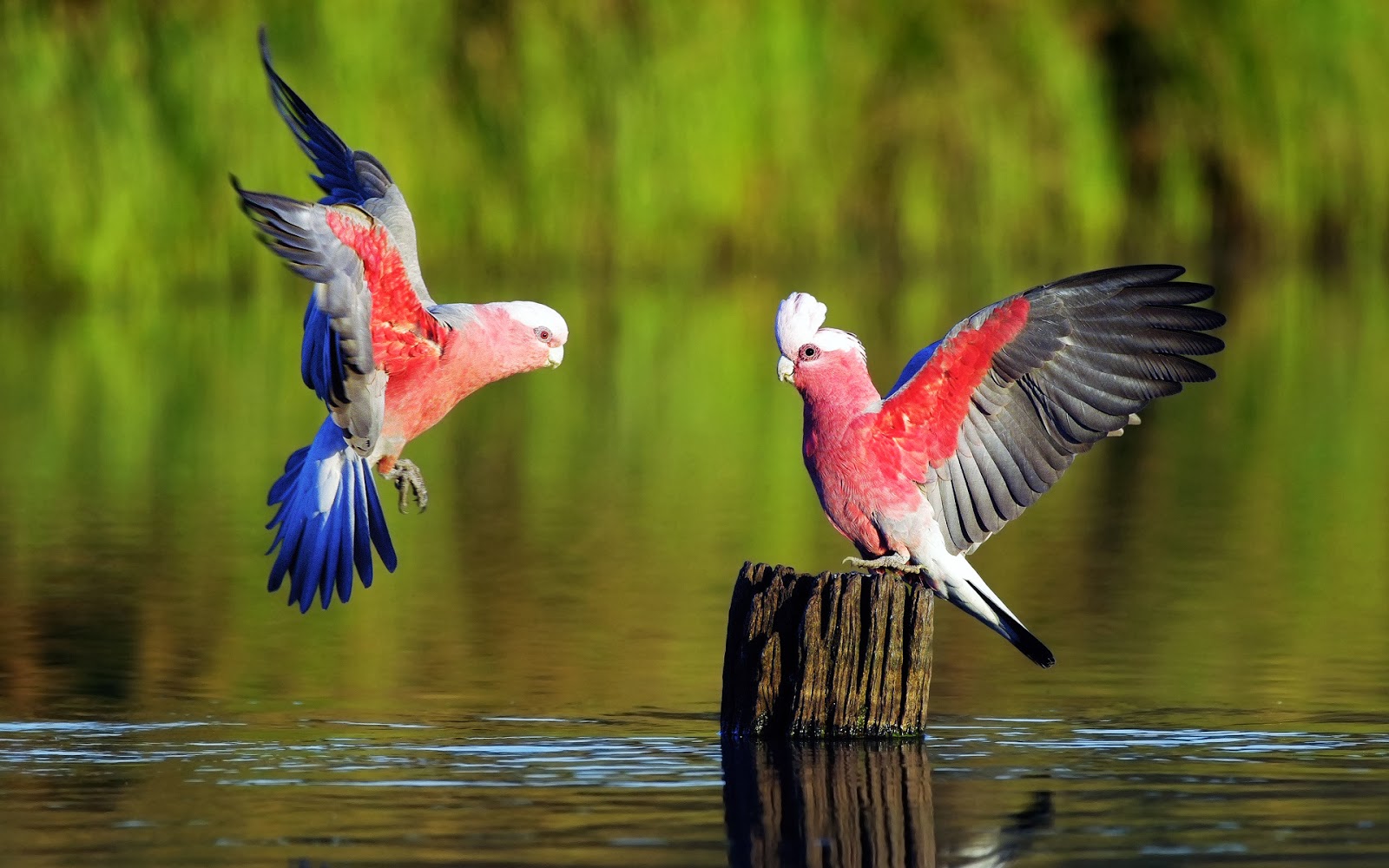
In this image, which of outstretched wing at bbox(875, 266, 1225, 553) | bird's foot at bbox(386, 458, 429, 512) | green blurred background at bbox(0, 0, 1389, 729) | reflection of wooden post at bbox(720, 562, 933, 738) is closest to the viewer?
reflection of wooden post at bbox(720, 562, 933, 738)

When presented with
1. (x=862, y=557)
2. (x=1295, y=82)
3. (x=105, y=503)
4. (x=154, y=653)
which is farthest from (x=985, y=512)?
(x=1295, y=82)

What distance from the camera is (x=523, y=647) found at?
881 cm

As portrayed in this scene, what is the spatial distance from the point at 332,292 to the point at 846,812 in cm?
231

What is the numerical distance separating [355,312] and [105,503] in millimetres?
5103

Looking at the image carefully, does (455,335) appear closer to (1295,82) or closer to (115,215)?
(115,215)

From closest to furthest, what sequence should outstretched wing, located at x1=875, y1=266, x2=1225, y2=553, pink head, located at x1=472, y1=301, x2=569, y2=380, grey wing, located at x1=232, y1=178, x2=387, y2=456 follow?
grey wing, located at x1=232, y1=178, x2=387, y2=456 < outstretched wing, located at x1=875, y1=266, x2=1225, y2=553 < pink head, located at x1=472, y1=301, x2=569, y2=380

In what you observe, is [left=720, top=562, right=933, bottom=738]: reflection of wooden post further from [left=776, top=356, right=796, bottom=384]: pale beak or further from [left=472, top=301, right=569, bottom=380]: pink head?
[left=472, top=301, right=569, bottom=380]: pink head

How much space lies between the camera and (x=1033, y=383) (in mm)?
7602

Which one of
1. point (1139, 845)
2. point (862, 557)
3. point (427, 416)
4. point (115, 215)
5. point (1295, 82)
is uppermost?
point (1295, 82)

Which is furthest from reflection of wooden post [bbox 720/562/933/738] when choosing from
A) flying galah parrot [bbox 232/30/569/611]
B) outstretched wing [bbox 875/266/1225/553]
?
flying galah parrot [bbox 232/30/569/611]

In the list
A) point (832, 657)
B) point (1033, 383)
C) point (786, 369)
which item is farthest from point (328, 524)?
point (1033, 383)

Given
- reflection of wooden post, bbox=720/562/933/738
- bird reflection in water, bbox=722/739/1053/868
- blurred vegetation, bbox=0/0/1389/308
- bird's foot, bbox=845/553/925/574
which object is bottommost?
bird reflection in water, bbox=722/739/1053/868

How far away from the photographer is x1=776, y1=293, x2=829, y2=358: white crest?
733 cm

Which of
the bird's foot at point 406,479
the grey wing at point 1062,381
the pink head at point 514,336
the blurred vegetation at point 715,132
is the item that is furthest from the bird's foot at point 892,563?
the blurred vegetation at point 715,132
